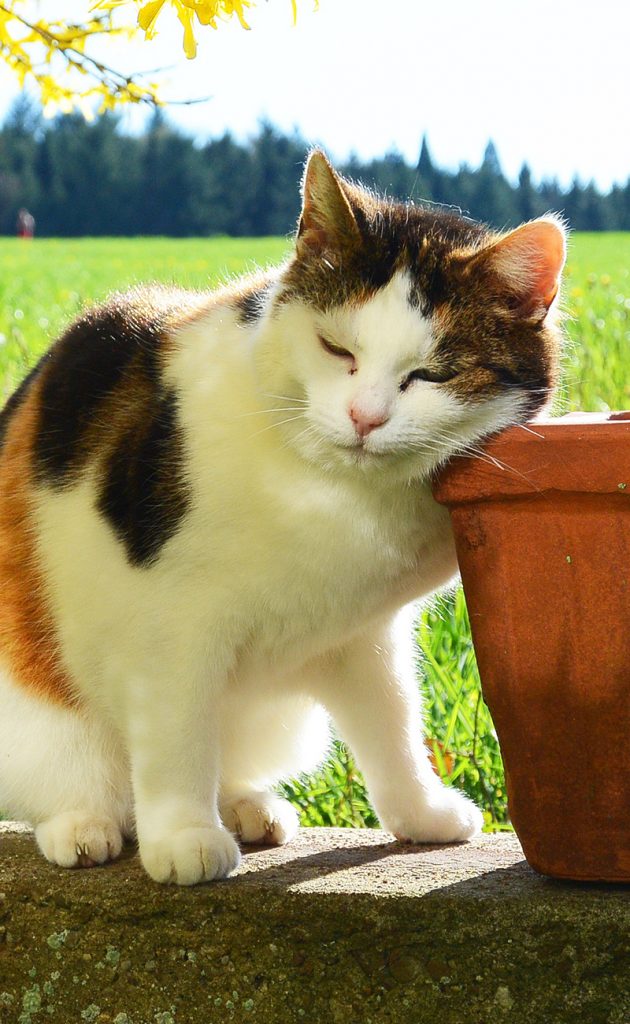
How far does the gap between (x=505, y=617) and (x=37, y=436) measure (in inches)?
35.2

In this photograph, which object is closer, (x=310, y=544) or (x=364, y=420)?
(x=364, y=420)

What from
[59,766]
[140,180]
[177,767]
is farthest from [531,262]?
[140,180]

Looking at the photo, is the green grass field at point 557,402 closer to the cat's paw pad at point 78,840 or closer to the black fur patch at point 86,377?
the black fur patch at point 86,377

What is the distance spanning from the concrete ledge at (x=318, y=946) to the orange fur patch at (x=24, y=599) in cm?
32

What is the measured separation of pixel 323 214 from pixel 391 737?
916 millimetres

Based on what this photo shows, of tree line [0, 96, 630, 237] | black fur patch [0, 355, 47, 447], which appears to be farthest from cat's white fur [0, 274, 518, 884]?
tree line [0, 96, 630, 237]

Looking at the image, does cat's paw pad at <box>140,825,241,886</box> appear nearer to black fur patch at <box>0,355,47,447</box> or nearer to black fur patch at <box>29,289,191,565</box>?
black fur patch at <box>29,289,191,565</box>

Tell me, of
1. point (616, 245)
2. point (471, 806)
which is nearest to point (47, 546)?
point (471, 806)

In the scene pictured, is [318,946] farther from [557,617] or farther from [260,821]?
[557,617]

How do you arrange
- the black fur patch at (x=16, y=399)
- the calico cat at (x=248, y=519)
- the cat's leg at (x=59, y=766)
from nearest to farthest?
the calico cat at (x=248, y=519)
the cat's leg at (x=59, y=766)
the black fur patch at (x=16, y=399)

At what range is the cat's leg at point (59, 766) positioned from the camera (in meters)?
1.95

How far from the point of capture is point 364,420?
4.95 ft

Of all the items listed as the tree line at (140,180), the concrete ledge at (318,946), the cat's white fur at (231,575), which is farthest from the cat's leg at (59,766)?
the tree line at (140,180)

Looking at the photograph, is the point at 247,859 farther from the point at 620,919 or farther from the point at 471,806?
the point at 620,919
